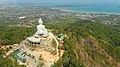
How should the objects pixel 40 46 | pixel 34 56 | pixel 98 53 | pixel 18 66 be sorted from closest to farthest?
pixel 18 66 → pixel 34 56 → pixel 40 46 → pixel 98 53

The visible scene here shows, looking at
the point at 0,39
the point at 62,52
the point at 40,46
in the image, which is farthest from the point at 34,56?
the point at 0,39

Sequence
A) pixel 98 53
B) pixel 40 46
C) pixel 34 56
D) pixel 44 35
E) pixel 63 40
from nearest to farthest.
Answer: pixel 34 56 < pixel 40 46 < pixel 44 35 < pixel 63 40 < pixel 98 53

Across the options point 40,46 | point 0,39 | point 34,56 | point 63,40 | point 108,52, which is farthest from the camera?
point 108,52

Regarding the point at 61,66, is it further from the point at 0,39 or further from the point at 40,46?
the point at 0,39

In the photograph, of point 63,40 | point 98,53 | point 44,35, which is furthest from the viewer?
point 98,53

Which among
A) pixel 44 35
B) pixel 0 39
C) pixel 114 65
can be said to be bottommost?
pixel 114 65

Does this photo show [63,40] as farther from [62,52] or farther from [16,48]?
[16,48]

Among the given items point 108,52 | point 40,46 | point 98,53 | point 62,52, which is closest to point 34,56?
point 40,46

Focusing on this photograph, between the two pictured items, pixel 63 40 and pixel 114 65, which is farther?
pixel 114 65

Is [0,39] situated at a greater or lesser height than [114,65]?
greater
